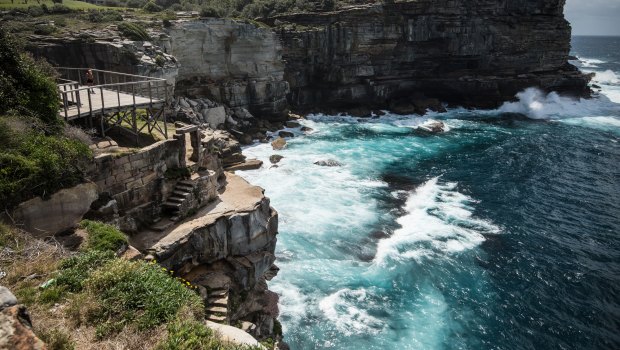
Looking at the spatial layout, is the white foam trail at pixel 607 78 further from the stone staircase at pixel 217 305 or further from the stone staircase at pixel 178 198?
the stone staircase at pixel 217 305

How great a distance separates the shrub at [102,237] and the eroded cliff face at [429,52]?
162 feet

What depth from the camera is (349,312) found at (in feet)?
72.9

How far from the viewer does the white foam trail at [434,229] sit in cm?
2748

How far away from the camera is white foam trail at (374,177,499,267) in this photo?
27.5 metres

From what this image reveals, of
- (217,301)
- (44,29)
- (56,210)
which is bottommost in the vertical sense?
(217,301)

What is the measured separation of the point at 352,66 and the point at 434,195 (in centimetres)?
3227

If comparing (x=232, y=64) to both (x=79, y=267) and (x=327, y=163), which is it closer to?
(x=327, y=163)

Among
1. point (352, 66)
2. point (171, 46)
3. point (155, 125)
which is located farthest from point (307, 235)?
point (352, 66)

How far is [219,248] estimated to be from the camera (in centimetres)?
1873

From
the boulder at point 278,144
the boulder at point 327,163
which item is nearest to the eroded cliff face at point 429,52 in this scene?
the boulder at point 278,144

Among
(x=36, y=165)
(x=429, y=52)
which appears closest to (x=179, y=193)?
(x=36, y=165)

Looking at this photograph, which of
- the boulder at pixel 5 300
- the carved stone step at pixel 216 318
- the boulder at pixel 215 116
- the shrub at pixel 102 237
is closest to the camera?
the boulder at pixel 5 300

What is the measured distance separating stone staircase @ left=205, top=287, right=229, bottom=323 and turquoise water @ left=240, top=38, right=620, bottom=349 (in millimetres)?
4952

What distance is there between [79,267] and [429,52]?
2542 inches
